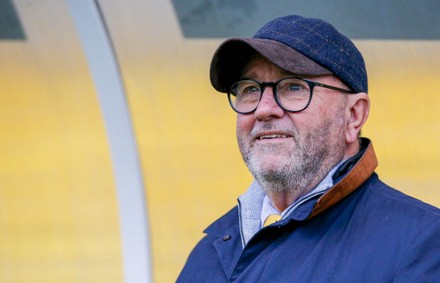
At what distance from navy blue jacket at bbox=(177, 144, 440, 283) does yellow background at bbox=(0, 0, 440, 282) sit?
86cm

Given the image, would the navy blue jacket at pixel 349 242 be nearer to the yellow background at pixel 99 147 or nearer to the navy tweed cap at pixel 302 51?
the navy tweed cap at pixel 302 51

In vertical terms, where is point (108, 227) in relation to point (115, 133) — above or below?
below

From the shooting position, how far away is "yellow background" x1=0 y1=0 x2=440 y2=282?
375 cm

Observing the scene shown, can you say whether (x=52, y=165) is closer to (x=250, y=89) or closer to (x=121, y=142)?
(x=121, y=142)

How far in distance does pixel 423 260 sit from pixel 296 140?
1.61 feet

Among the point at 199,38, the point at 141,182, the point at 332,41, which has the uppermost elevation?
the point at 199,38

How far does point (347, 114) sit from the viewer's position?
2584mm

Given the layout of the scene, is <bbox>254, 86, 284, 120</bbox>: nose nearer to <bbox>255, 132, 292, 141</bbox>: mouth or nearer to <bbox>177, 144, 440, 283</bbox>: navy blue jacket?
<bbox>255, 132, 292, 141</bbox>: mouth

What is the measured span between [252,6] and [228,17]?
12 cm

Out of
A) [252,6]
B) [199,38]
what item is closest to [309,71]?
[252,6]

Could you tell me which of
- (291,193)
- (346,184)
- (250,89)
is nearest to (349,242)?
(346,184)

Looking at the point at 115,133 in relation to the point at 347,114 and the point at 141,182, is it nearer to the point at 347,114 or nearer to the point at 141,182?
the point at 141,182

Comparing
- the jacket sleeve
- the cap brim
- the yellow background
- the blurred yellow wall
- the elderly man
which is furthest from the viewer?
the blurred yellow wall

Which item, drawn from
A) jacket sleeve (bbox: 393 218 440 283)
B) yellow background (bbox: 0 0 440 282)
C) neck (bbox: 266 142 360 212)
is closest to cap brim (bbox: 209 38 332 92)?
neck (bbox: 266 142 360 212)
